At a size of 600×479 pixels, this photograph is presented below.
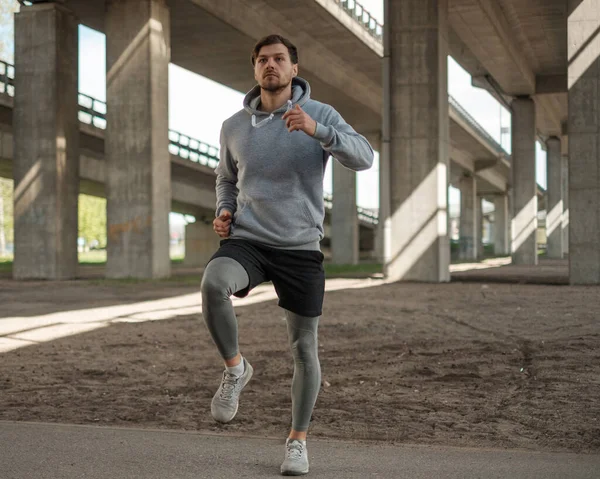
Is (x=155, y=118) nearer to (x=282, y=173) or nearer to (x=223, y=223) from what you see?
(x=223, y=223)

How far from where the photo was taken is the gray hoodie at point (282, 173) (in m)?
4.54

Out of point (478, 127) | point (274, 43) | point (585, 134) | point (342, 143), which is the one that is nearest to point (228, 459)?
point (342, 143)

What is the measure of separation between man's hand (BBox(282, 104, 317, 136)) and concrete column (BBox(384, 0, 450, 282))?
21.0m

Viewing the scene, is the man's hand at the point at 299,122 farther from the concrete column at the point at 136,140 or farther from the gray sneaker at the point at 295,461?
the concrete column at the point at 136,140

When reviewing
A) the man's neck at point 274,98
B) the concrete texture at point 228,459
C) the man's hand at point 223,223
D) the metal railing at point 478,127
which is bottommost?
the concrete texture at point 228,459

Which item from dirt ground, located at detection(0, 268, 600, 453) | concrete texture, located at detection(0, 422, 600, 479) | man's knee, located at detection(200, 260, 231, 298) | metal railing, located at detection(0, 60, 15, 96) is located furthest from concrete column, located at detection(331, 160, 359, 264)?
man's knee, located at detection(200, 260, 231, 298)

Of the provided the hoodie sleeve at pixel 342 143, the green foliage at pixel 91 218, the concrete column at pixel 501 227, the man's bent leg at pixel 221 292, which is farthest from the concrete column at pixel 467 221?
the man's bent leg at pixel 221 292

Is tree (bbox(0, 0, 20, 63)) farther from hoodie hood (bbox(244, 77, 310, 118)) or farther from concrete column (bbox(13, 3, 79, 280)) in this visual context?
hoodie hood (bbox(244, 77, 310, 118))

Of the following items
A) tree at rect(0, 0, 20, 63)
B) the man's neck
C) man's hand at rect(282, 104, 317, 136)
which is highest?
tree at rect(0, 0, 20, 63)

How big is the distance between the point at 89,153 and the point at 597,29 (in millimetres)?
21297

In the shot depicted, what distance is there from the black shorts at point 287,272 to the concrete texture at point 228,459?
85 cm

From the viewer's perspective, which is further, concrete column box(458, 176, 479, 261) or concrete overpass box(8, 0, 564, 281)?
concrete column box(458, 176, 479, 261)

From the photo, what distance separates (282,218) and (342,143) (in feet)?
1.69

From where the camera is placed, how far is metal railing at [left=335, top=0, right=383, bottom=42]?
Result: 1299 inches
